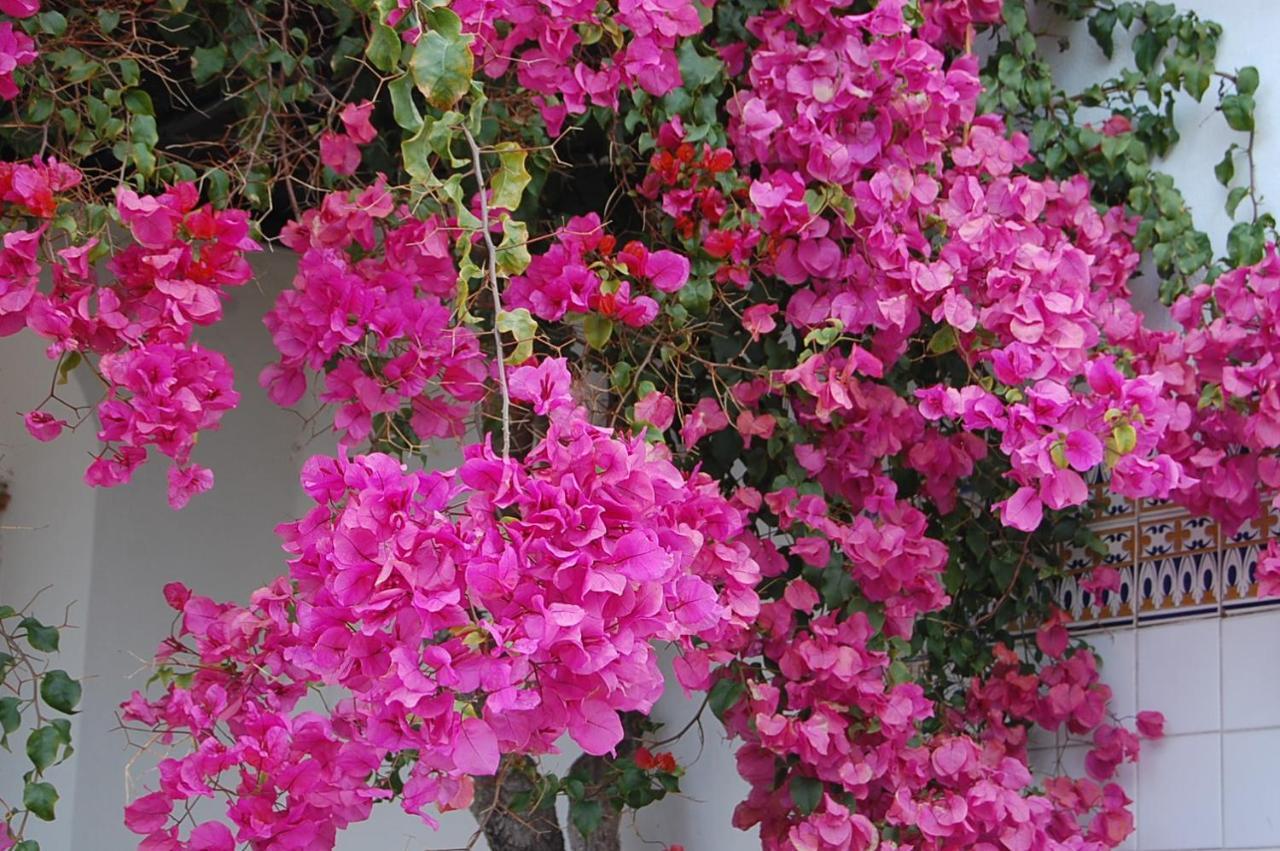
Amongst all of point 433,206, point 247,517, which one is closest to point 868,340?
point 433,206

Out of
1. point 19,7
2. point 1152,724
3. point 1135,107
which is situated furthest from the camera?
point 1135,107

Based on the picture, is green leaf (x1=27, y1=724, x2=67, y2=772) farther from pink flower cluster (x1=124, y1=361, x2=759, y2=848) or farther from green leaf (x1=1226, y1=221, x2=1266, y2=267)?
green leaf (x1=1226, y1=221, x2=1266, y2=267)

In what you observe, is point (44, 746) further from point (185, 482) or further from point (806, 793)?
point (806, 793)

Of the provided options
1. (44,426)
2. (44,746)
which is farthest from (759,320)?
(44,746)

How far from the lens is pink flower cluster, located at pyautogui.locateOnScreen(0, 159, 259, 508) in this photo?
1.59m

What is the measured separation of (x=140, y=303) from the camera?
1640 mm

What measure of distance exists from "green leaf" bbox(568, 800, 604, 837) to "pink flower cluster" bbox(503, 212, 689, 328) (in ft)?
2.00

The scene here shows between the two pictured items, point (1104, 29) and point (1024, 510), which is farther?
point (1104, 29)

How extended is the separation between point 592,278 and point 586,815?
0.67 meters

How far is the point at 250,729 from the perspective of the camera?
1.61 meters

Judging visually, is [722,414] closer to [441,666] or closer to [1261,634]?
[1261,634]

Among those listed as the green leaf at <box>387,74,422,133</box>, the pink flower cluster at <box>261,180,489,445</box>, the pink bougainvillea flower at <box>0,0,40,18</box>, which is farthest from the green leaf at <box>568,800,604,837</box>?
the pink bougainvillea flower at <box>0,0,40,18</box>

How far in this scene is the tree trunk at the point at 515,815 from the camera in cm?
209

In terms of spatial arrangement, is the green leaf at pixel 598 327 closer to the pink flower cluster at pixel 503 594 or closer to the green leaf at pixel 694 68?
the green leaf at pixel 694 68
